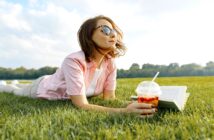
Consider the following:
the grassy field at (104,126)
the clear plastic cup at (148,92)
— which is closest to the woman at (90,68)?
the clear plastic cup at (148,92)

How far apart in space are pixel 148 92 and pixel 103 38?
4.76ft

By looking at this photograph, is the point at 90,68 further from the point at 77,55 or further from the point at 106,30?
the point at 106,30

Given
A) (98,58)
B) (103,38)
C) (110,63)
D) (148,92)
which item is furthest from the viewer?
(110,63)

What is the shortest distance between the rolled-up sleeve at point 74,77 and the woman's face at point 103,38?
1.30 ft

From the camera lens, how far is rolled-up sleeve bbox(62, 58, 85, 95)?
14.9 feet

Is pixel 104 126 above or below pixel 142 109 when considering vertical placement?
below

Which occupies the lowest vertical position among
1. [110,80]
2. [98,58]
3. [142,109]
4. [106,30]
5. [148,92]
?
[142,109]

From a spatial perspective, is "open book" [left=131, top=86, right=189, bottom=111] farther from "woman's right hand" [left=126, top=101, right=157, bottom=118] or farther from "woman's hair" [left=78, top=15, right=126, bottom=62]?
"woman's hair" [left=78, top=15, right=126, bottom=62]

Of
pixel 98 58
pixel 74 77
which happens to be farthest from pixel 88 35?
pixel 74 77

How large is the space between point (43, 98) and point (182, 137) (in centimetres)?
335

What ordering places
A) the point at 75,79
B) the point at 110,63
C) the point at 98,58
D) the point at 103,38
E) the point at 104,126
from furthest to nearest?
the point at 110,63
the point at 98,58
the point at 103,38
the point at 75,79
the point at 104,126

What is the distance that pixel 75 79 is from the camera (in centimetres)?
459

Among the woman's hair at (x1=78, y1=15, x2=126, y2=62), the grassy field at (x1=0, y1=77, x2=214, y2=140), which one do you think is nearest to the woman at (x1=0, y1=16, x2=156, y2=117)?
the woman's hair at (x1=78, y1=15, x2=126, y2=62)

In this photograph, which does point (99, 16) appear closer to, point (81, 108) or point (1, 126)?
point (81, 108)
